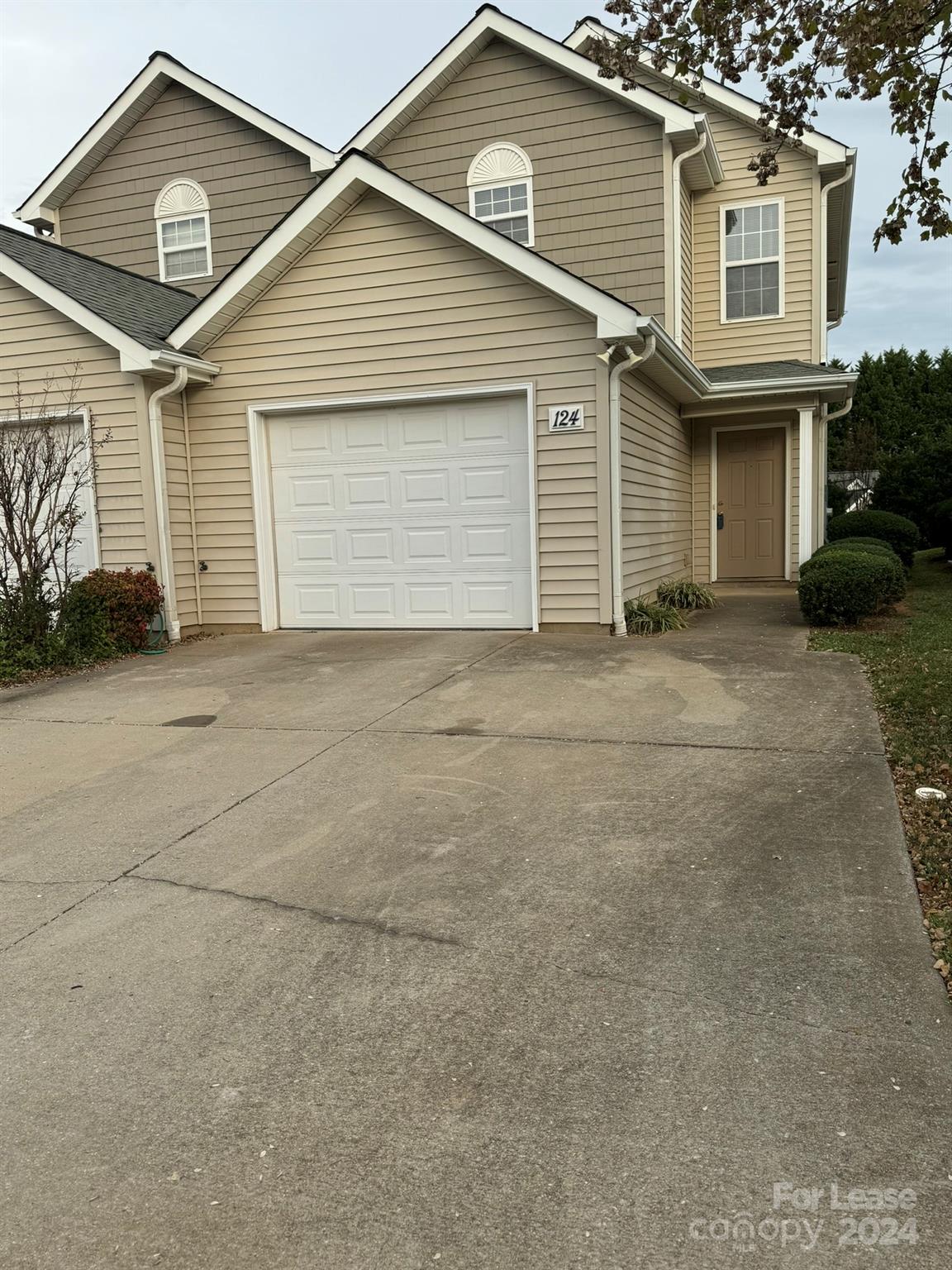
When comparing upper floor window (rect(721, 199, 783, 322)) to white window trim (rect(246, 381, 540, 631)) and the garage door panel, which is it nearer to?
white window trim (rect(246, 381, 540, 631))

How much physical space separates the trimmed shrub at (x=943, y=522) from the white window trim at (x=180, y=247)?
13042 millimetres

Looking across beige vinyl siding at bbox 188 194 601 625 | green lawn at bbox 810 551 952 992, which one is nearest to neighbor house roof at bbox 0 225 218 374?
beige vinyl siding at bbox 188 194 601 625

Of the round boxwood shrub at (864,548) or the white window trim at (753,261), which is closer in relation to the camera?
the round boxwood shrub at (864,548)

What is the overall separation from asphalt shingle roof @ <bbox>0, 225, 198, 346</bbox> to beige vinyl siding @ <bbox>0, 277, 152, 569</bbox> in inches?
11.8

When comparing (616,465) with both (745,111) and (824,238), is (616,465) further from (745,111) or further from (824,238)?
(745,111)

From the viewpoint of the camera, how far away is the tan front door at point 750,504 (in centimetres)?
1477

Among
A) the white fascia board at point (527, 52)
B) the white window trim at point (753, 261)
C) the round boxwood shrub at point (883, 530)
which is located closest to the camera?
the white fascia board at point (527, 52)

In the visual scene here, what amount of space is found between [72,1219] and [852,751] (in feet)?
15.0

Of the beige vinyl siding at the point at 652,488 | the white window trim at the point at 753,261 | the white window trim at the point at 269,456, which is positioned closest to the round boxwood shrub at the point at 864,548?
the beige vinyl siding at the point at 652,488

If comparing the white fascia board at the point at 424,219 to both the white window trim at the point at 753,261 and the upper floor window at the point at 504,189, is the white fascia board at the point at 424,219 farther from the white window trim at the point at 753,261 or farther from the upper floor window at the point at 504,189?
the white window trim at the point at 753,261

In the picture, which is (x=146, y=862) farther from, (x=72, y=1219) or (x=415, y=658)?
(x=415, y=658)

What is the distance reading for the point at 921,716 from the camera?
6.09 m

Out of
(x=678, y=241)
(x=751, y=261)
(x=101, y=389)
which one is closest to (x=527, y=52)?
(x=678, y=241)

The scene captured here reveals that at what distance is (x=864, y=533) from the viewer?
14500 millimetres
